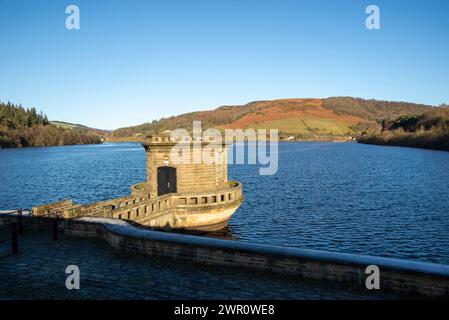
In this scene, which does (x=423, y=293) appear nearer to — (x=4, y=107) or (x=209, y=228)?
(x=209, y=228)

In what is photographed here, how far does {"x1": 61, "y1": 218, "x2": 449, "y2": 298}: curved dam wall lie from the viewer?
8000mm

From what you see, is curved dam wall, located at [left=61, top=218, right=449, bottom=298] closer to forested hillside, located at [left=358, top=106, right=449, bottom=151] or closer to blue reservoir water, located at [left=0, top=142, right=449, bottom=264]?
blue reservoir water, located at [left=0, top=142, right=449, bottom=264]

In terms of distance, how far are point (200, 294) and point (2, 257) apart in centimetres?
713

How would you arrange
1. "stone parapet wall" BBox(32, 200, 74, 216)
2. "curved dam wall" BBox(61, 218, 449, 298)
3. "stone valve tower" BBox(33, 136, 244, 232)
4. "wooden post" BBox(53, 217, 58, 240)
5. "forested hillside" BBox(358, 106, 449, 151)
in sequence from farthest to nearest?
1. "forested hillside" BBox(358, 106, 449, 151)
2. "stone valve tower" BBox(33, 136, 244, 232)
3. "stone parapet wall" BBox(32, 200, 74, 216)
4. "wooden post" BBox(53, 217, 58, 240)
5. "curved dam wall" BBox(61, 218, 449, 298)

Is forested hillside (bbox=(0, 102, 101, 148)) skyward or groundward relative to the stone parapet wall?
skyward

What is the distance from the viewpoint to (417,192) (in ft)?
134

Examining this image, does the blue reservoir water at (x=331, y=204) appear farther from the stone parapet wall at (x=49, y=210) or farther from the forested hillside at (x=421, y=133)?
the forested hillside at (x=421, y=133)

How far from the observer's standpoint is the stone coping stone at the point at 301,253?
26.5 feet

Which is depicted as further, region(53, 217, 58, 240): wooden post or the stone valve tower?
the stone valve tower

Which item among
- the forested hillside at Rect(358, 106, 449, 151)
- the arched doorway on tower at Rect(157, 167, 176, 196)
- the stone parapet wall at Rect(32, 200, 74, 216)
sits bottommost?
the stone parapet wall at Rect(32, 200, 74, 216)

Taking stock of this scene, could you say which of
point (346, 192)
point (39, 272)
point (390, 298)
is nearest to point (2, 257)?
point (39, 272)

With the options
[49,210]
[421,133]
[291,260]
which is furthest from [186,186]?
[421,133]

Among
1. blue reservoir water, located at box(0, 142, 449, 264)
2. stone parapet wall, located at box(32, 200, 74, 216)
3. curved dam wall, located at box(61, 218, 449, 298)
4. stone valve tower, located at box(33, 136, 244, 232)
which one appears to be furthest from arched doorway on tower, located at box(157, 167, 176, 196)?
curved dam wall, located at box(61, 218, 449, 298)

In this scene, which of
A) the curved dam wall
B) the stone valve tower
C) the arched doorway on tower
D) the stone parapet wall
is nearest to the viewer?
the curved dam wall
